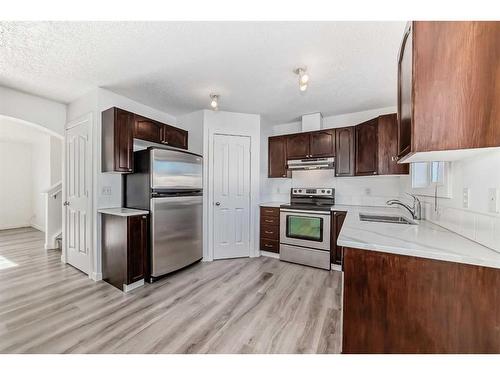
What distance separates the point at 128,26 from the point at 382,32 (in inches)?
78.1

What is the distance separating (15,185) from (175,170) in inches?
244

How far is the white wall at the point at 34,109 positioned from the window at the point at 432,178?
461 cm

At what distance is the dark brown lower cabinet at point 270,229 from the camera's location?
11.8 ft

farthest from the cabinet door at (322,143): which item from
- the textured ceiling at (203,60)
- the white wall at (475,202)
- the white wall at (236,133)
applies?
the white wall at (475,202)

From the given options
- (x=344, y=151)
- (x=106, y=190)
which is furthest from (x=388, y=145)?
(x=106, y=190)

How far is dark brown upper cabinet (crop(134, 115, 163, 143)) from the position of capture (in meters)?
2.79

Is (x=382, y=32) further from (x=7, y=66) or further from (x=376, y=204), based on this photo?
(x=7, y=66)

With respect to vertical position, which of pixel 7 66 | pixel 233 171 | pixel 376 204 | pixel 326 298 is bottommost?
pixel 326 298

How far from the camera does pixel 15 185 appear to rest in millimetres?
5832

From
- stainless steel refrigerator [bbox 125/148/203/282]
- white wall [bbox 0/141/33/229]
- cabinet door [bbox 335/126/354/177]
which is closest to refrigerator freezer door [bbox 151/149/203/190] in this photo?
stainless steel refrigerator [bbox 125/148/203/282]

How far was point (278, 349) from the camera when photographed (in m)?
1.57

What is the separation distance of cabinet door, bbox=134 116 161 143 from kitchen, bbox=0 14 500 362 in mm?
17
